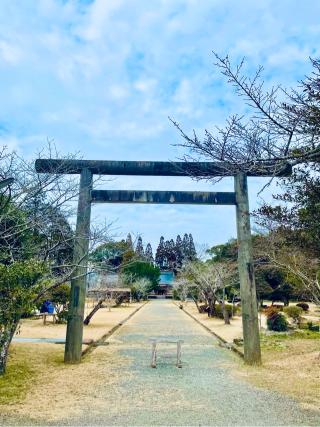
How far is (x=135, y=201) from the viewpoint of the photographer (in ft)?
29.8

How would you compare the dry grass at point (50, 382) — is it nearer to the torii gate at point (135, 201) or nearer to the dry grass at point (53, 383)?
the dry grass at point (53, 383)

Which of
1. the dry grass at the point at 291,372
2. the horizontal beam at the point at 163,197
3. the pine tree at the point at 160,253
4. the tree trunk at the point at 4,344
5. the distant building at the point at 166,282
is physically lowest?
the dry grass at the point at 291,372

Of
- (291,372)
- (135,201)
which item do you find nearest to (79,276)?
(135,201)

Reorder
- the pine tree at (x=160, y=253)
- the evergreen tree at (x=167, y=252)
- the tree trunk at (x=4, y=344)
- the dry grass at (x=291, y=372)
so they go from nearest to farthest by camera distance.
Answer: the dry grass at (x=291, y=372)
the tree trunk at (x=4, y=344)
the evergreen tree at (x=167, y=252)
the pine tree at (x=160, y=253)

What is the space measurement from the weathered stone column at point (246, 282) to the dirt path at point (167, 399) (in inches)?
31.1

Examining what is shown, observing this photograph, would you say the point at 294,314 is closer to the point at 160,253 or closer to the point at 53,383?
the point at 53,383

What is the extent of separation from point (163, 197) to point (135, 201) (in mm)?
699

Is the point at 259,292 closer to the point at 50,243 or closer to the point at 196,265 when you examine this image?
the point at 196,265

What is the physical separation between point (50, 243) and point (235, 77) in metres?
6.33

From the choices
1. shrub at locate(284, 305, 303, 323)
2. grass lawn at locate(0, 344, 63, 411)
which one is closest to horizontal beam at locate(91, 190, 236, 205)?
grass lawn at locate(0, 344, 63, 411)

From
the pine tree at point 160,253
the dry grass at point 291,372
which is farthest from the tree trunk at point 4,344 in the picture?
the pine tree at point 160,253

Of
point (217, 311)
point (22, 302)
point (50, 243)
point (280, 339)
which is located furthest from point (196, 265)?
point (22, 302)

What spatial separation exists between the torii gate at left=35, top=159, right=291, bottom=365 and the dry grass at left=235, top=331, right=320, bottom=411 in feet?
2.11

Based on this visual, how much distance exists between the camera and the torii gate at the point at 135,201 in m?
8.27
